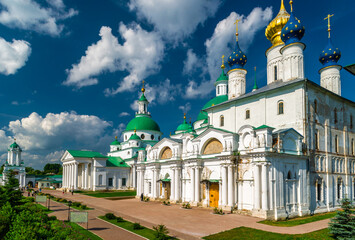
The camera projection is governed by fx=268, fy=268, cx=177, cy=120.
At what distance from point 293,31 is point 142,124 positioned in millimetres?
46497

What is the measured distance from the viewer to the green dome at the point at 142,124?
67.9 meters

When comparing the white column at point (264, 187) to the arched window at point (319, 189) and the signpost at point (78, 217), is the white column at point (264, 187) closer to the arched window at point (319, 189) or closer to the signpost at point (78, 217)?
the arched window at point (319, 189)

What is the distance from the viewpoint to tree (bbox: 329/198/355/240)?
50.6ft

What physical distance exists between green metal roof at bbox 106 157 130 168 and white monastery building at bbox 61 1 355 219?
24016mm

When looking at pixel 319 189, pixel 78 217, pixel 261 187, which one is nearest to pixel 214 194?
pixel 261 187

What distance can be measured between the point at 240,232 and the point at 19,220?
12572 millimetres

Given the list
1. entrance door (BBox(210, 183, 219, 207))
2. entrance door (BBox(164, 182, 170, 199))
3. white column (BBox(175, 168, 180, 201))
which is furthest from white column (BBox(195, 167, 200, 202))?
entrance door (BBox(164, 182, 170, 199))

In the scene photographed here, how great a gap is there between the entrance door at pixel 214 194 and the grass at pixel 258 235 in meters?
10.7

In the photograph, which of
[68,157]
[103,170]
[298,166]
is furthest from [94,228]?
[68,157]

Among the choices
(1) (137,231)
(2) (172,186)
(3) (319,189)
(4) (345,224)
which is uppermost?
(3) (319,189)

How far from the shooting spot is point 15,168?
69000mm

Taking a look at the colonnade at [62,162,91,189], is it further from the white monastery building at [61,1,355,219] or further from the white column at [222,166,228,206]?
the white column at [222,166,228,206]

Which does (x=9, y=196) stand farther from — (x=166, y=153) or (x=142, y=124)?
(x=142, y=124)

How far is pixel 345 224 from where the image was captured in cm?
1581
